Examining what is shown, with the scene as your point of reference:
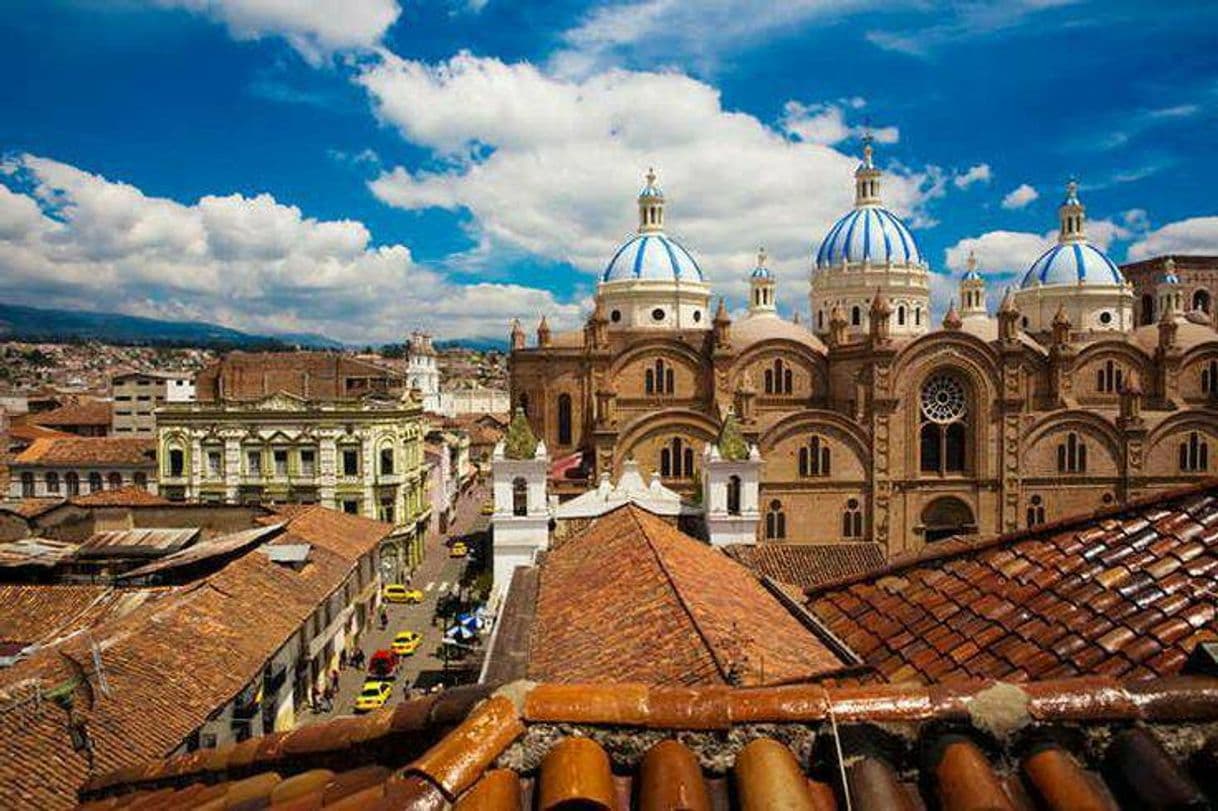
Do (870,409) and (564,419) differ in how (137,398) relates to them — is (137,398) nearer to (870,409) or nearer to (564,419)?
(564,419)

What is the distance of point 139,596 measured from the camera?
712 inches

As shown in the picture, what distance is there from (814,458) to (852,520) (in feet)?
9.86

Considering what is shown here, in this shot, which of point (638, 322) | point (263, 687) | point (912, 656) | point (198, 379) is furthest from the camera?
point (198, 379)

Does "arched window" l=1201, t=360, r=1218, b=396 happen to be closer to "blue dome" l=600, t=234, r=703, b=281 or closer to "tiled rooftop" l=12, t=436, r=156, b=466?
"blue dome" l=600, t=234, r=703, b=281

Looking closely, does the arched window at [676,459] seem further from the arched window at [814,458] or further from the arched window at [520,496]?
the arched window at [520,496]

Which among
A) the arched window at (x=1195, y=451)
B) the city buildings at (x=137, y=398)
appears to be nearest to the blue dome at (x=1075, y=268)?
the arched window at (x=1195, y=451)


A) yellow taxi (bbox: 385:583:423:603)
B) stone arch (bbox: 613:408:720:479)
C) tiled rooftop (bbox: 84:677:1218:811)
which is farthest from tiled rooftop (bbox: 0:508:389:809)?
yellow taxi (bbox: 385:583:423:603)

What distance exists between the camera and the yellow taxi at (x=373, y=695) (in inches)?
913

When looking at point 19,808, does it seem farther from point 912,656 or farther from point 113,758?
point 912,656

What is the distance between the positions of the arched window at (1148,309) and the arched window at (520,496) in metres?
53.5

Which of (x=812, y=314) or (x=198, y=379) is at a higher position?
(x=812, y=314)

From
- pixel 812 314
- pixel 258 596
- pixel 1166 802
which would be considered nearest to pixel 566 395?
pixel 812 314

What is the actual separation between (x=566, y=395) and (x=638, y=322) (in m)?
5.99

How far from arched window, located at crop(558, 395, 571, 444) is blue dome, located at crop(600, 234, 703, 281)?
24.6 feet
